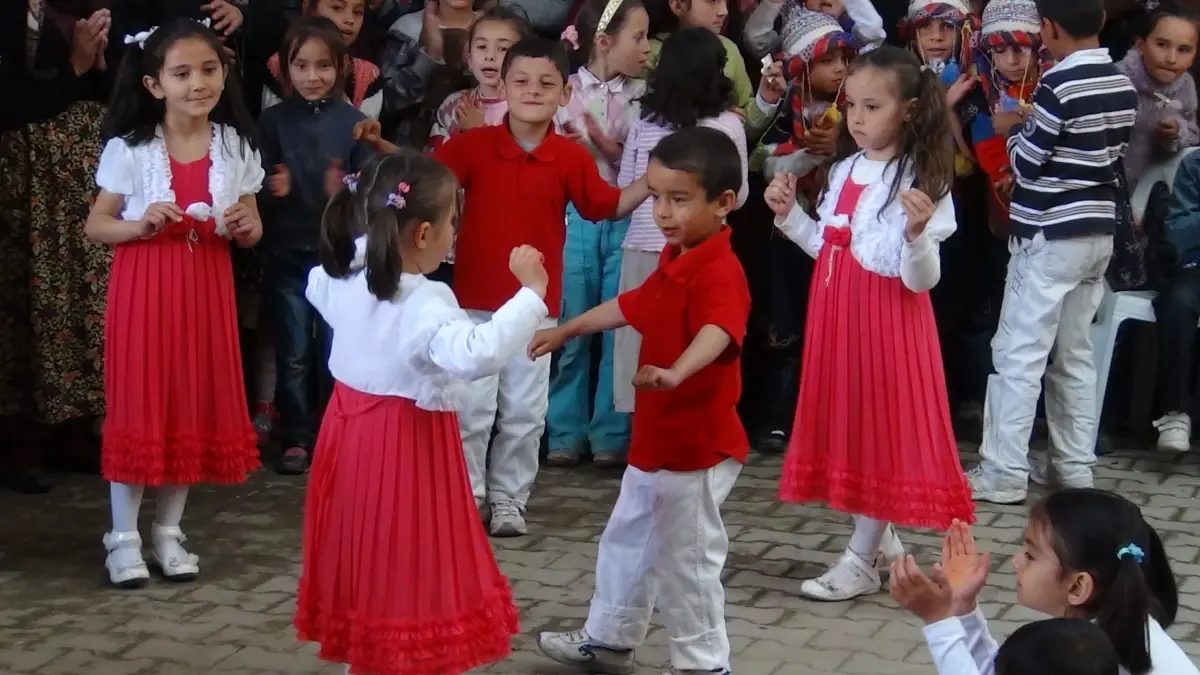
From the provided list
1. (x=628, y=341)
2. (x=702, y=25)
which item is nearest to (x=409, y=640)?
(x=628, y=341)

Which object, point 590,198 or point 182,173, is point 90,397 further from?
point 590,198

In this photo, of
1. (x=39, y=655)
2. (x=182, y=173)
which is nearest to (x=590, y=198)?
(x=182, y=173)

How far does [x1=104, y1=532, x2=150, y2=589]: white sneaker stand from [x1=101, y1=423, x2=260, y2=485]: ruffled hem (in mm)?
190

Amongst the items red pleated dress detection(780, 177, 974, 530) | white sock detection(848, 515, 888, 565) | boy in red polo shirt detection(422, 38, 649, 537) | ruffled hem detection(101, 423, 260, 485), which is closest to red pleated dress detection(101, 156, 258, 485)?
ruffled hem detection(101, 423, 260, 485)

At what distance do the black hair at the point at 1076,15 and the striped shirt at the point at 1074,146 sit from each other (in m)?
0.07

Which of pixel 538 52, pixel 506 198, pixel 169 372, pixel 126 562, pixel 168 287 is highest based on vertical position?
pixel 538 52

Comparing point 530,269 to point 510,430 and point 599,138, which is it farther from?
point 599,138

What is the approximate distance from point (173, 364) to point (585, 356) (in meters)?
1.89

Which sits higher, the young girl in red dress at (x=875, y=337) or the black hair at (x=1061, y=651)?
the young girl in red dress at (x=875, y=337)

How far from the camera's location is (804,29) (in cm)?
609

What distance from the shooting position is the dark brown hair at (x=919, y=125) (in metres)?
4.29

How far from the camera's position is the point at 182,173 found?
458cm

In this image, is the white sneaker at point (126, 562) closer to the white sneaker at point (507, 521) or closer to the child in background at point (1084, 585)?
the white sneaker at point (507, 521)

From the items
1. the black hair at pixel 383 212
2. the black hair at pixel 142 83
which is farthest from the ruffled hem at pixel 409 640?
the black hair at pixel 142 83
